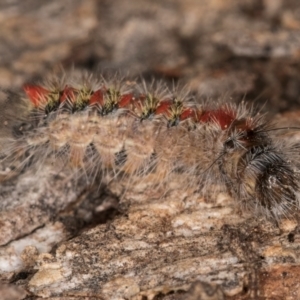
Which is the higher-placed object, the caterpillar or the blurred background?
the blurred background

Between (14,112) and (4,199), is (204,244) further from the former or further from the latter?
(14,112)

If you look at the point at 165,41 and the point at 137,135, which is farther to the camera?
the point at 165,41

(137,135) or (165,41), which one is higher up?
(165,41)

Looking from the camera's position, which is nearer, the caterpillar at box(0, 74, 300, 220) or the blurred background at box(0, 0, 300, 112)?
the caterpillar at box(0, 74, 300, 220)

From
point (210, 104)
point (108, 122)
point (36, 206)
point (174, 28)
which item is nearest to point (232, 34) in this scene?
point (174, 28)
